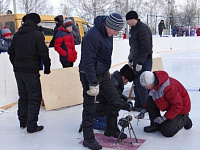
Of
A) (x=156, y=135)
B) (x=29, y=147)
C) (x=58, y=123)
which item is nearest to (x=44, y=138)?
(x=29, y=147)

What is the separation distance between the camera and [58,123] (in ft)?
14.0

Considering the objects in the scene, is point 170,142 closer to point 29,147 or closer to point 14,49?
point 29,147

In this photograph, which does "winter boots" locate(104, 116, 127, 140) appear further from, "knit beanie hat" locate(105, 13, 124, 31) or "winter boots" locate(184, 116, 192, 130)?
"knit beanie hat" locate(105, 13, 124, 31)

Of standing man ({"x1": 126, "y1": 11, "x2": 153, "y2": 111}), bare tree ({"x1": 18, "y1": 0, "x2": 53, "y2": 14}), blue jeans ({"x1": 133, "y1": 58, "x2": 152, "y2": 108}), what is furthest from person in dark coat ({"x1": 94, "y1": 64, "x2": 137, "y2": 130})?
bare tree ({"x1": 18, "y1": 0, "x2": 53, "y2": 14})

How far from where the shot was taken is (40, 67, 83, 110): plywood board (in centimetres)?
495

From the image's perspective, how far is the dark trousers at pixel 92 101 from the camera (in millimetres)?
3232

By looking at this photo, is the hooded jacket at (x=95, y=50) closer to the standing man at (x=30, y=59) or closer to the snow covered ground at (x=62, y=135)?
the standing man at (x=30, y=59)

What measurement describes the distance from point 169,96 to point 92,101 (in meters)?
0.89

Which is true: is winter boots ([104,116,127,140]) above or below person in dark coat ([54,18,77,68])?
below

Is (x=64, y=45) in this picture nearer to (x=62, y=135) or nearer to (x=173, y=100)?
(x=62, y=135)

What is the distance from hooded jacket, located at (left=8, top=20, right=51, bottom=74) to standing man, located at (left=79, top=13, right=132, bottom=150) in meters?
0.72

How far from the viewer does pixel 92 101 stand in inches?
127

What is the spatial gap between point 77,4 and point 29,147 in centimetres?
3210

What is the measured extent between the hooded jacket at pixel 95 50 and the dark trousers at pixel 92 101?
149 millimetres
